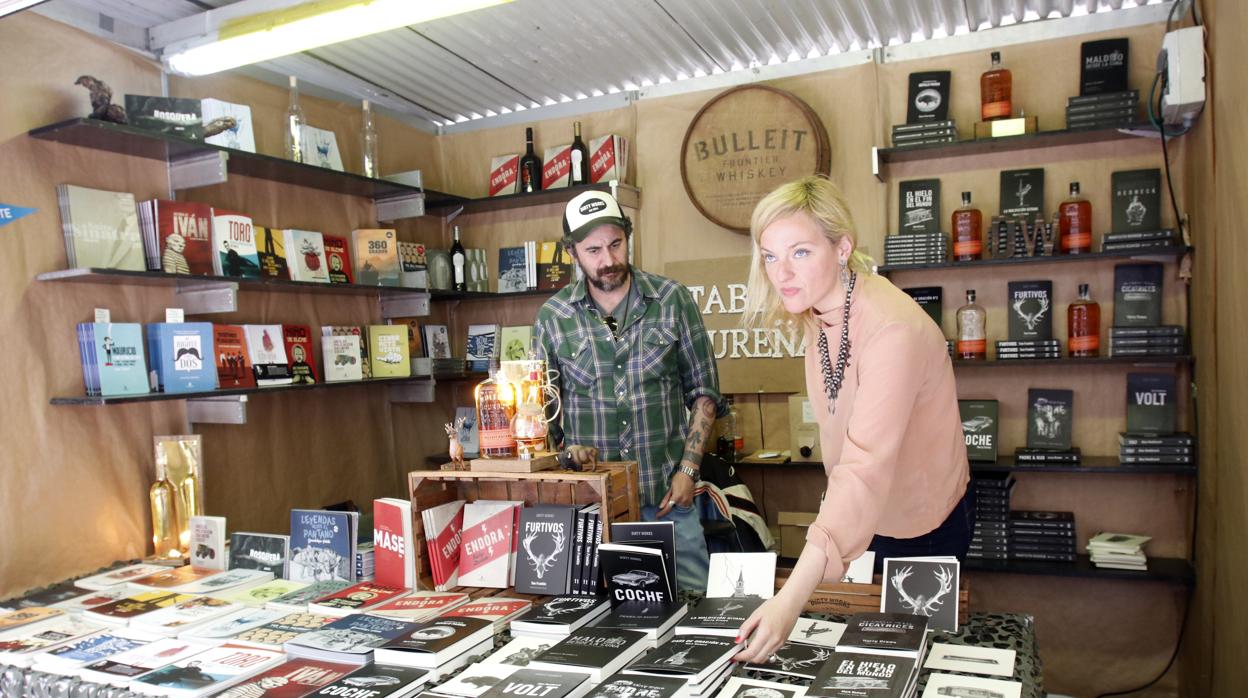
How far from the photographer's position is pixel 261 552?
2701 millimetres

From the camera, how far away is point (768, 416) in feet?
14.2

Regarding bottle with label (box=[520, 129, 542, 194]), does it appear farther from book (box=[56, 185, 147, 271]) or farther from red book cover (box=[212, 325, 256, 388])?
book (box=[56, 185, 147, 271])

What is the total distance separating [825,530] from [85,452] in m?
2.78

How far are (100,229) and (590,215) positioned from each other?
5.86 feet

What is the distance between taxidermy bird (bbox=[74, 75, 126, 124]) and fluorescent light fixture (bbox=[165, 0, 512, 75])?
0.99 feet

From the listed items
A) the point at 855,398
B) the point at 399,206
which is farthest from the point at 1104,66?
the point at 399,206

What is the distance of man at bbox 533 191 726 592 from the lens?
2.92 meters

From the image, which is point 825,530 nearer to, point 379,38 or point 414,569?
point 414,569

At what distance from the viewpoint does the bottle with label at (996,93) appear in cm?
369

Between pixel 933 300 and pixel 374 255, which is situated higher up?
pixel 374 255

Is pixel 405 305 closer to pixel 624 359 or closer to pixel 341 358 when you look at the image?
pixel 341 358

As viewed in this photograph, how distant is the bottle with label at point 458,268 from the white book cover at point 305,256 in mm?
974

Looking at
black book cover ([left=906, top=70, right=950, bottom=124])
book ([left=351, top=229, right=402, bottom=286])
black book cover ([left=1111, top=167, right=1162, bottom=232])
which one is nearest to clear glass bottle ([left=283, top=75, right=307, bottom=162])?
book ([left=351, top=229, right=402, bottom=286])

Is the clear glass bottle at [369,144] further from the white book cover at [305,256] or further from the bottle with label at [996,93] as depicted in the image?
the bottle with label at [996,93]
